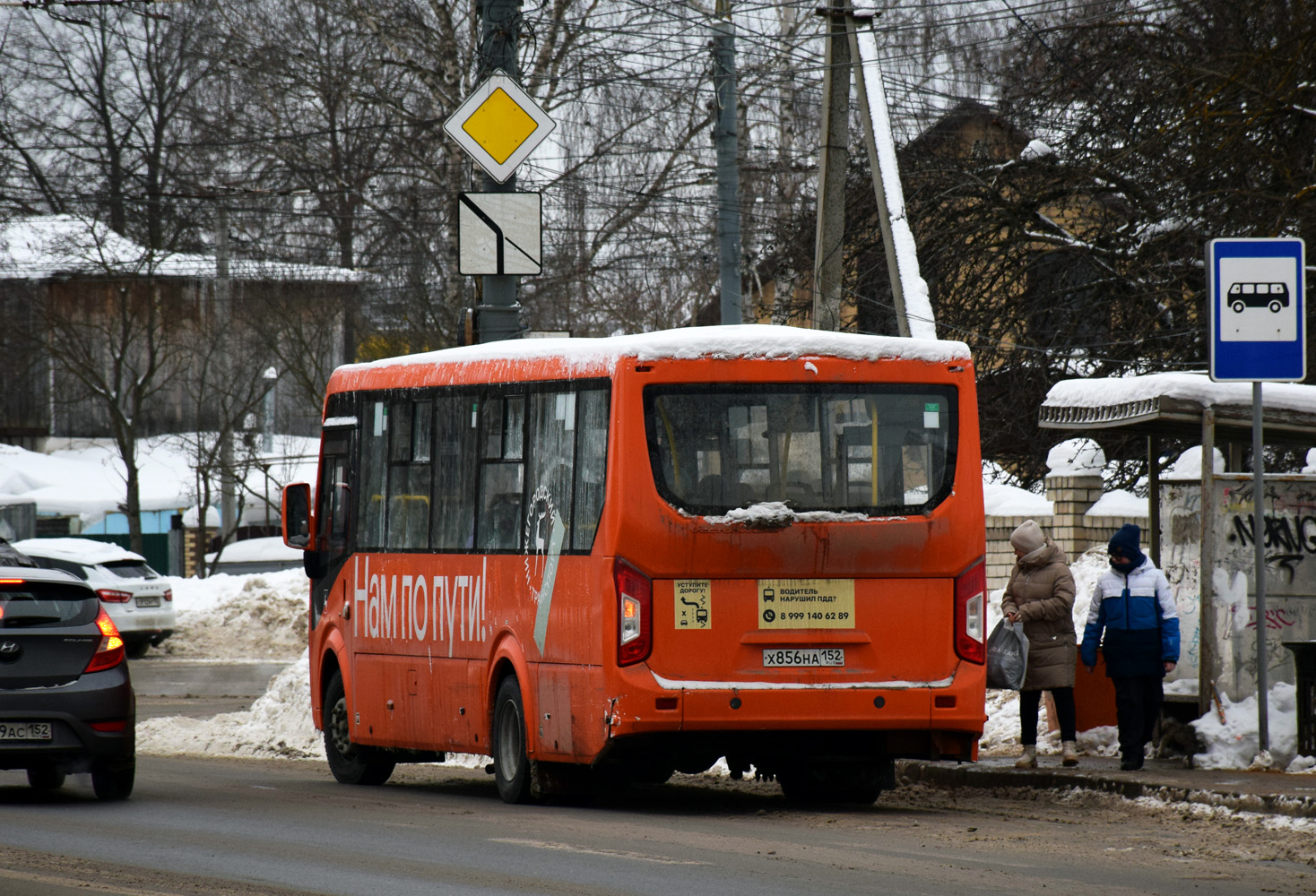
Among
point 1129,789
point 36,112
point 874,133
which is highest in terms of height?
point 36,112

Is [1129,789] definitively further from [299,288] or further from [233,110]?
[299,288]

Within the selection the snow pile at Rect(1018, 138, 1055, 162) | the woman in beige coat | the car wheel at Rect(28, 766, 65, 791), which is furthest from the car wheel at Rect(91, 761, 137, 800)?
the snow pile at Rect(1018, 138, 1055, 162)

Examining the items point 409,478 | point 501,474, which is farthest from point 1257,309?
point 409,478

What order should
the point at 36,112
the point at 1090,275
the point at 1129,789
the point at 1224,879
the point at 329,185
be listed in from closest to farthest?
the point at 1224,879
the point at 1129,789
the point at 1090,275
the point at 329,185
the point at 36,112

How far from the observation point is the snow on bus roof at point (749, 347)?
1069 cm

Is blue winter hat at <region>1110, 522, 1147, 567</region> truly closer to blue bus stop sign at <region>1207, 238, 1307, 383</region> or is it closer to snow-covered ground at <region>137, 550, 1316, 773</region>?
snow-covered ground at <region>137, 550, 1316, 773</region>

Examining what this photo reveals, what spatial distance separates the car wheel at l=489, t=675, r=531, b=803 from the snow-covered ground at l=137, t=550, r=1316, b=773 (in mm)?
4013

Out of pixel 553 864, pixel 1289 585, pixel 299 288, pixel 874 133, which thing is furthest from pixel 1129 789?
pixel 299 288

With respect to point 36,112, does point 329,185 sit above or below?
below

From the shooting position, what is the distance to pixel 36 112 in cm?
4203

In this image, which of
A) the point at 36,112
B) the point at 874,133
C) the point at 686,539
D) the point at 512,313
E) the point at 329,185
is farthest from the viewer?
the point at 36,112

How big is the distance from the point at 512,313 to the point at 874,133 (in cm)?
511

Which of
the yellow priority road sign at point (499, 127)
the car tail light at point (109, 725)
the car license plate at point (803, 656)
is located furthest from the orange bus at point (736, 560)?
the yellow priority road sign at point (499, 127)

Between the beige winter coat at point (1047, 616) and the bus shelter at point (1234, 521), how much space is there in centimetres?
86
